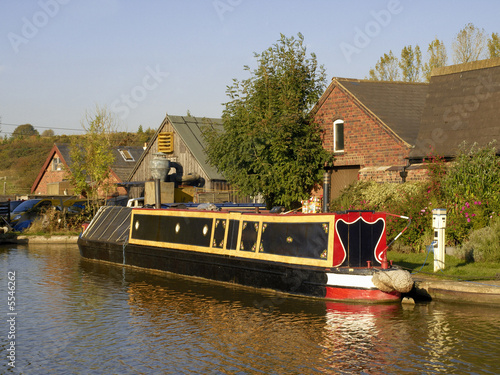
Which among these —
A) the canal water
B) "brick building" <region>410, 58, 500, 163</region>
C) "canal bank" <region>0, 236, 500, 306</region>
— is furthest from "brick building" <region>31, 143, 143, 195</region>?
"canal bank" <region>0, 236, 500, 306</region>

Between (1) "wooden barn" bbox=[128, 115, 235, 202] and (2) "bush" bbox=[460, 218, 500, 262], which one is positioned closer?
(2) "bush" bbox=[460, 218, 500, 262]

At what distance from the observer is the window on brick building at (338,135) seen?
2648cm

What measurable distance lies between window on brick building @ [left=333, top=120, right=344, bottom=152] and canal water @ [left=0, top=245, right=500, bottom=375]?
11168mm

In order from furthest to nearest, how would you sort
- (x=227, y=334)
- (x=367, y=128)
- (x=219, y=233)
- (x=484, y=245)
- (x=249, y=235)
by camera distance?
(x=367, y=128)
(x=219, y=233)
(x=484, y=245)
(x=249, y=235)
(x=227, y=334)

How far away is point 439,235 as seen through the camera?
641 inches

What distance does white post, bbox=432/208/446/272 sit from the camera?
16141 mm

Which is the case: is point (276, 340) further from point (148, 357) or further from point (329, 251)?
point (329, 251)

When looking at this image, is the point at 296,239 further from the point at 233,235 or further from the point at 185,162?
the point at 185,162

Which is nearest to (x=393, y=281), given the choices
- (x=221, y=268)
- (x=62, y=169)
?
(x=221, y=268)

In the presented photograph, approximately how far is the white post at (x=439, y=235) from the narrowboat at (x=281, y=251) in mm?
1927

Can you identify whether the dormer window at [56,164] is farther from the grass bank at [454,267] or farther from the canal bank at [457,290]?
the canal bank at [457,290]

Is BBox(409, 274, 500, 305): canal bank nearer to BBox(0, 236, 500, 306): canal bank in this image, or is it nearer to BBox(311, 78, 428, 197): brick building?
BBox(0, 236, 500, 306): canal bank

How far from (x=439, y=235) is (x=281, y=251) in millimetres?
4031

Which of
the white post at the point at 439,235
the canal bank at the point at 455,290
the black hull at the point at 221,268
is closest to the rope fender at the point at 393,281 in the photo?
the canal bank at the point at 455,290
